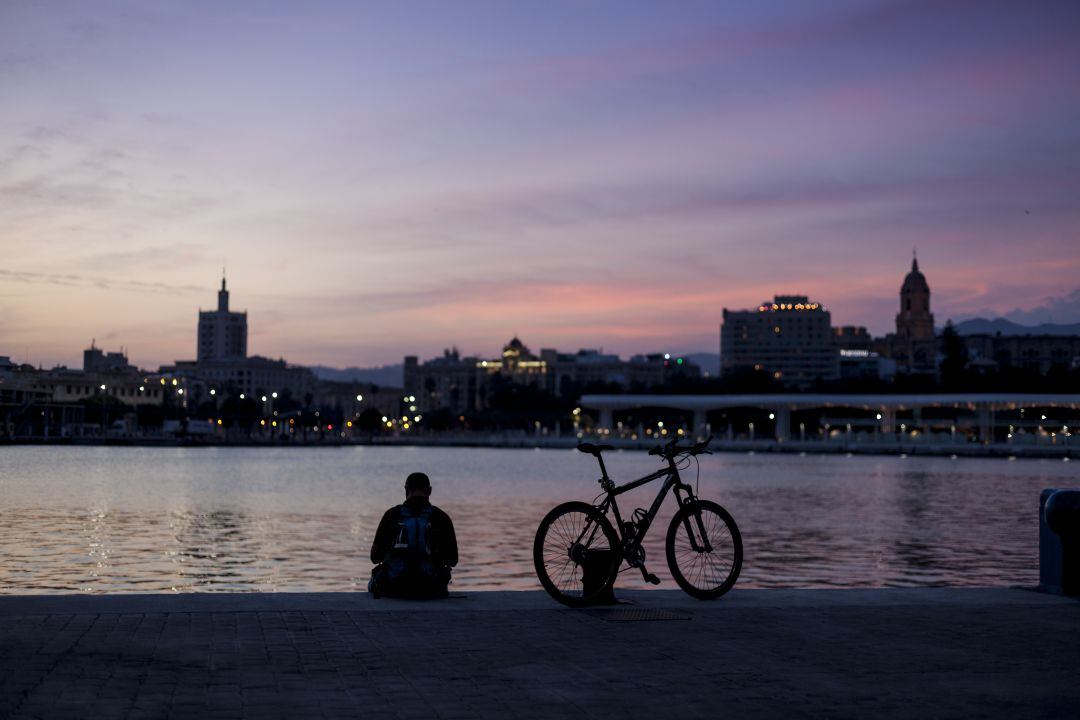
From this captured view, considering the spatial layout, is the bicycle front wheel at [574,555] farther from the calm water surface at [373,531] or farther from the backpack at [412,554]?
the calm water surface at [373,531]

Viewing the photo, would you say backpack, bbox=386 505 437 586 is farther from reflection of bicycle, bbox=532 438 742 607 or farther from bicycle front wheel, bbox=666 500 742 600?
bicycle front wheel, bbox=666 500 742 600

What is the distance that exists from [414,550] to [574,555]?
1642mm

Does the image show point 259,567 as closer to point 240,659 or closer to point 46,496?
point 240,659

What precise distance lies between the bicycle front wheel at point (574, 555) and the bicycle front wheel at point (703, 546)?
86cm

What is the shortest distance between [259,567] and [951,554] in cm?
1767

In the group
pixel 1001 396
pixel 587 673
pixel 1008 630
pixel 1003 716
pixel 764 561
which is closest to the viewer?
pixel 1003 716

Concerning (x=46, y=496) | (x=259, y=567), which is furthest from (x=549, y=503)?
(x=259, y=567)

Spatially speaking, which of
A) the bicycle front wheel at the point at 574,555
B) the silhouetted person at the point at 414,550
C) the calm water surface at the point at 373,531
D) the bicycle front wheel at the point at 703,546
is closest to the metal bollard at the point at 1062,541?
the bicycle front wheel at the point at 703,546

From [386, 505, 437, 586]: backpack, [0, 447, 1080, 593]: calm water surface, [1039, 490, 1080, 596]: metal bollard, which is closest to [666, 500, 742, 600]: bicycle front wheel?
[386, 505, 437, 586]: backpack

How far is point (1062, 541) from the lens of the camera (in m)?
14.8

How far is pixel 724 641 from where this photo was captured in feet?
37.2

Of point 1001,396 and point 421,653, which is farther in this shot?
point 1001,396

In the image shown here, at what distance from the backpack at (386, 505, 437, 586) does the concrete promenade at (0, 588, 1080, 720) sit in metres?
0.40

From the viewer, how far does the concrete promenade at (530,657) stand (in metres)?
8.61
